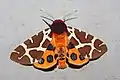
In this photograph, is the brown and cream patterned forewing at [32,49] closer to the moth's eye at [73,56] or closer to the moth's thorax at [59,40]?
the moth's thorax at [59,40]

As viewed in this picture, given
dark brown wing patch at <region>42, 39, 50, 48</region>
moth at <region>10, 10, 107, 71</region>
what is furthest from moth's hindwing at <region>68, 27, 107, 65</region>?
dark brown wing patch at <region>42, 39, 50, 48</region>

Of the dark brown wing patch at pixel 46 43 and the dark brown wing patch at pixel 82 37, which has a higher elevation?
the dark brown wing patch at pixel 82 37

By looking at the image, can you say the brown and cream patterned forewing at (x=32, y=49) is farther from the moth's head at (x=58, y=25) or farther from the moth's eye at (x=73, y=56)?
the moth's eye at (x=73, y=56)

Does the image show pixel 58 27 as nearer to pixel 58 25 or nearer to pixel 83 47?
A: pixel 58 25

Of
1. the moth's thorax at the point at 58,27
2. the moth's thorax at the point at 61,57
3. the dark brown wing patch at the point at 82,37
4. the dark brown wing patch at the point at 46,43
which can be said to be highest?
the moth's thorax at the point at 58,27

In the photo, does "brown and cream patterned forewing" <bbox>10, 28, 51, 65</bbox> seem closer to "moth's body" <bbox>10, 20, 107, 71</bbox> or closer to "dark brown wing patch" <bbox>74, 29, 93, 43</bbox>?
"moth's body" <bbox>10, 20, 107, 71</bbox>

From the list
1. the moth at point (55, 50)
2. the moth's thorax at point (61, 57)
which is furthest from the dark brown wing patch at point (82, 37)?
the moth's thorax at point (61, 57)
